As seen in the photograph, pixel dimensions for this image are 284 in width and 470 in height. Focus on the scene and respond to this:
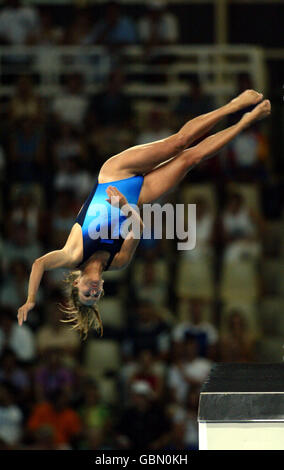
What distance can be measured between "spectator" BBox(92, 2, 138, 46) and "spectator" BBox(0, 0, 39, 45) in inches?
30.4

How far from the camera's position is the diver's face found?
618cm

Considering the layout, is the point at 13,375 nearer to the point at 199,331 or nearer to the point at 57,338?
the point at 57,338

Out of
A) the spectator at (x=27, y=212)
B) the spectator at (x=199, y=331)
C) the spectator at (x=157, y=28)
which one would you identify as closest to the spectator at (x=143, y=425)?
the spectator at (x=199, y=331)

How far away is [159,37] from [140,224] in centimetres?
562

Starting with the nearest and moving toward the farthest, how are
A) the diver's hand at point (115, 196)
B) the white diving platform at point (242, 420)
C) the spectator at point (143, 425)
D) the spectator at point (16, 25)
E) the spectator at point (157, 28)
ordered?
the white diving platform at point (242, 420) < the diver's hand at point (115, 196) < the spectator at point (143, 425) < the spectator at point (157, 28) < the spectator at point (16, 25)

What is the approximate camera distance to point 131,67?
440 inches

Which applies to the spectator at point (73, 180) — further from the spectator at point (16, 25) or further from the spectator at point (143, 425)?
the spectator at point (143, 425)

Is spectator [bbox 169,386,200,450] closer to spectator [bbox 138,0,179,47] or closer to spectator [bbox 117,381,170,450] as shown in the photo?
spectator [bbox 117,381,170,450]

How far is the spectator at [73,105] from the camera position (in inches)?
429

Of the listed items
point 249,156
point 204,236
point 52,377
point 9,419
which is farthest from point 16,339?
point 249,156

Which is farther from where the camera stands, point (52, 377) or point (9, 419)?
point (52, 377)

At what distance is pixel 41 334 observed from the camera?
9555 mm

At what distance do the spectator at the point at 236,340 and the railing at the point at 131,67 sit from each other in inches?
111

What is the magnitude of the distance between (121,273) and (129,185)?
385 cm
